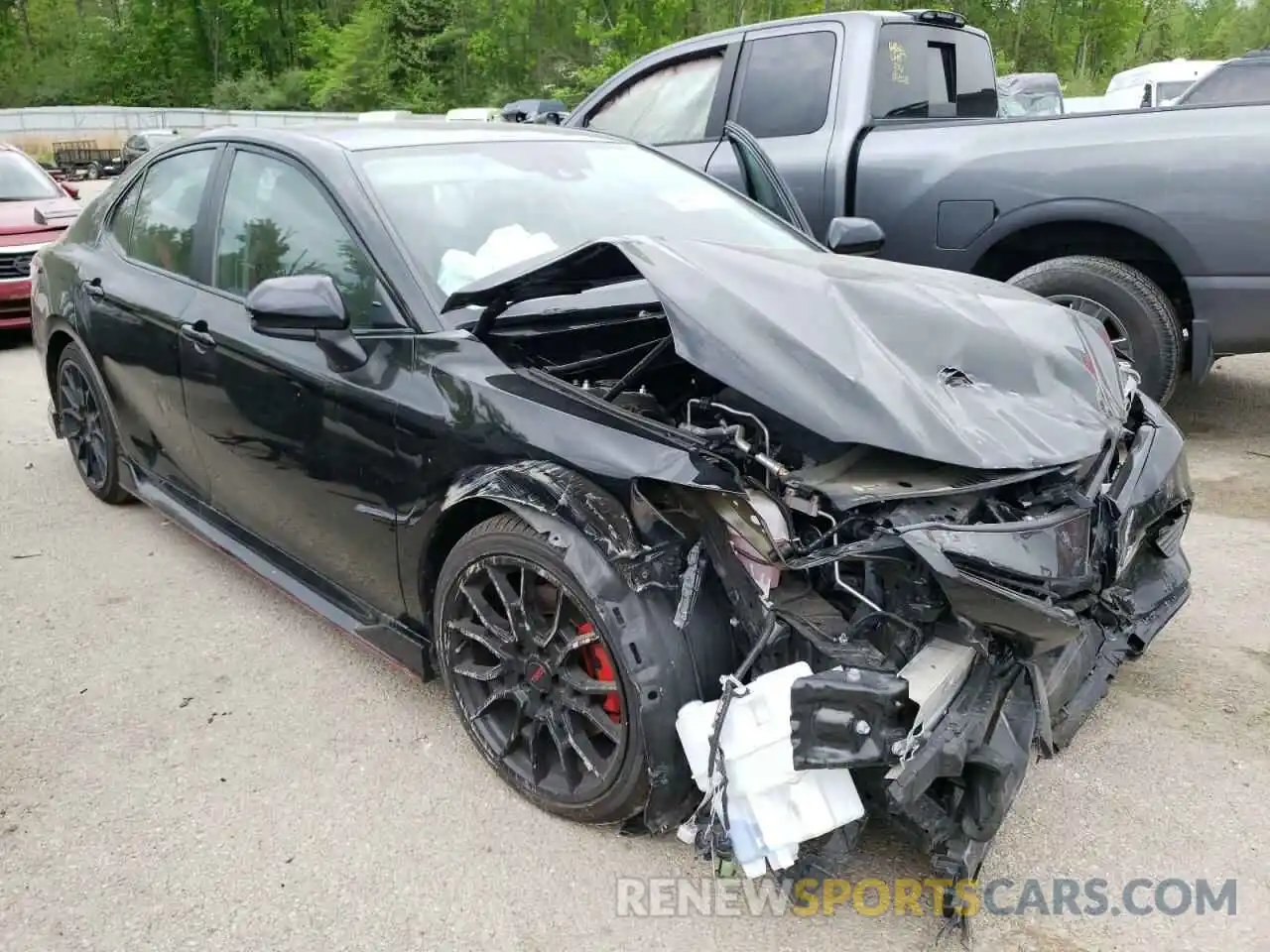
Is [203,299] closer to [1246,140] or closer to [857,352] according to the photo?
[857,352]

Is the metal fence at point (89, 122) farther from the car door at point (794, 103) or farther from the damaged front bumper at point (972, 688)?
the damaged front bumper at point (972, 688)

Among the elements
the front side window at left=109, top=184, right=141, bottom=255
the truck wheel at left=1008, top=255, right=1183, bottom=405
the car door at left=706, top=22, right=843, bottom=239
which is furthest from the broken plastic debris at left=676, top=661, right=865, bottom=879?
the car door at left=706, top=22, right=843, bottom=239

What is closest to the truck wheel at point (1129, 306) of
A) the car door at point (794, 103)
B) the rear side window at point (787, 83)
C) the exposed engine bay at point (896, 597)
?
the car door at point (794, 103)

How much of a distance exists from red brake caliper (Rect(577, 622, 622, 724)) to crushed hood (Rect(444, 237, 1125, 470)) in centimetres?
66

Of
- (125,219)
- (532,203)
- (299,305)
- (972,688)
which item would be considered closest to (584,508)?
(972,688)

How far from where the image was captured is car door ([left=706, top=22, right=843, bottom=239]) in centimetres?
551

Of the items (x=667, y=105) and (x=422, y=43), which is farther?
(x=422, y=43)

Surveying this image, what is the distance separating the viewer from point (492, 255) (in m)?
2.97

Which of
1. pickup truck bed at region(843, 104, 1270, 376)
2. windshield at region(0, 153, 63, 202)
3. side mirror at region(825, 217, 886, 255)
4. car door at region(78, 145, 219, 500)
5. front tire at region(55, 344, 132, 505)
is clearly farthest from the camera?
windshield at region(0, 153, 63, 202)

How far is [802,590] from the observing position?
2229 mm

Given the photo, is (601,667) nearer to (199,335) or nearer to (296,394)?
(296,394)

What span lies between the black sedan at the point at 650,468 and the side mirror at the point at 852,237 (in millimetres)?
636

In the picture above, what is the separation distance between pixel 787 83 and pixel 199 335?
366 centimetres

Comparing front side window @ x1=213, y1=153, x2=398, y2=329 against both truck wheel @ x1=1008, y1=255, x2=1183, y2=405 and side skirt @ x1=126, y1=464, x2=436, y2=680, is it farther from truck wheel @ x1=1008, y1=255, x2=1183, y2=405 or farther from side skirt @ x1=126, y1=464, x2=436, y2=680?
truck wheel @ x1=1008, y1=255, x2=1183, y2=405
